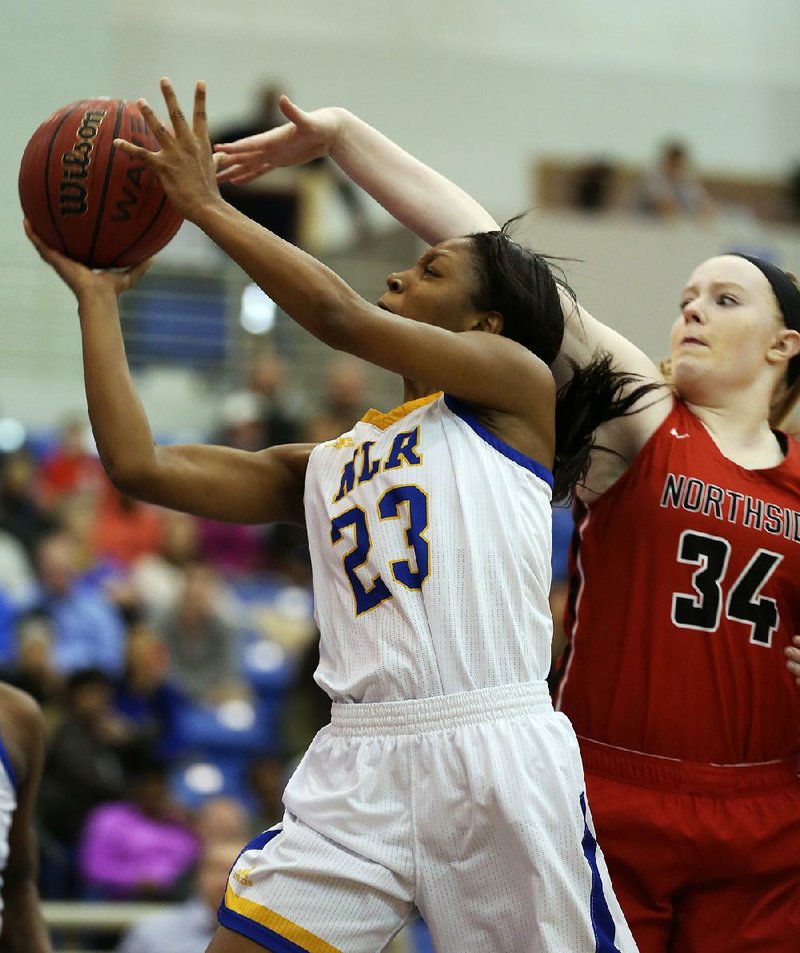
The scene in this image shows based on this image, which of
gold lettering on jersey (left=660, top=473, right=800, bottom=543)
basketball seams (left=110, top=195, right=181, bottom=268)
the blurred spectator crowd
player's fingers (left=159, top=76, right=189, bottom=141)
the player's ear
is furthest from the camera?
the blurred spectator crowd

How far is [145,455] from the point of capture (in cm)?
334

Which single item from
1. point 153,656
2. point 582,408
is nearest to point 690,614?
point 582,408

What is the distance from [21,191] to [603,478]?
61.9 inches

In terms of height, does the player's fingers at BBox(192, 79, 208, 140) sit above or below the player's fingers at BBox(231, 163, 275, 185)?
above

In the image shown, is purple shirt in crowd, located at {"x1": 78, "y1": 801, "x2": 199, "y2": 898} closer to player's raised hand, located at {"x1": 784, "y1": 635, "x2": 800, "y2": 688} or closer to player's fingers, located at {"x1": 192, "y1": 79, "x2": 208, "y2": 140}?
player's raised hand, located at {"x1": 784, "y1": 635, "x2": 800, "y2": 688}

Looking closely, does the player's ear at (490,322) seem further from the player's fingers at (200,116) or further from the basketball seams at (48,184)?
the basketball seams at (48,184)

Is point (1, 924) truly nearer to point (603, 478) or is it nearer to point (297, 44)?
point (603, 478)

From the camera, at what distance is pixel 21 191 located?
3488 mm

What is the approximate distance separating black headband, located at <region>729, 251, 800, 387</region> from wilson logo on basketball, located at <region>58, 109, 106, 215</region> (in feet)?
5.57

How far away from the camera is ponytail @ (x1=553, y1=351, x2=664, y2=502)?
3518mm

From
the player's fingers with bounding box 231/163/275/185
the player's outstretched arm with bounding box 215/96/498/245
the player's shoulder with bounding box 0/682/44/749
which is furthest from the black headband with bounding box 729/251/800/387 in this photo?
the player's shoulder with bounding box 0/682/44/749

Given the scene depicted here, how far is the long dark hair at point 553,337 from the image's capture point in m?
3.31

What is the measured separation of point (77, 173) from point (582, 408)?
→ 130 centimetres

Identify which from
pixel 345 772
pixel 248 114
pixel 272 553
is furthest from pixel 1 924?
pixel 248 114
